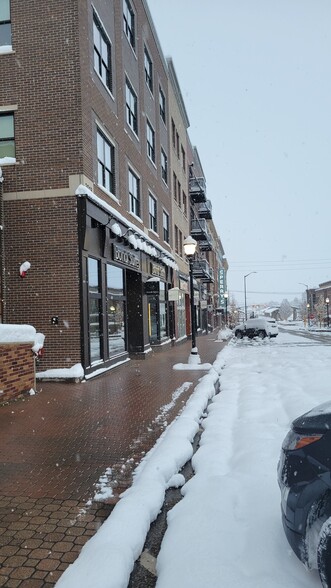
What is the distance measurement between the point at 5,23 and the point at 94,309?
805 cm

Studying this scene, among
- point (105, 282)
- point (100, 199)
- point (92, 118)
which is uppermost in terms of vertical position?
point (92, 118)

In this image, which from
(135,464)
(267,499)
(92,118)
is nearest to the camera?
(267,499)

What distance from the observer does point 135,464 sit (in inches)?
192

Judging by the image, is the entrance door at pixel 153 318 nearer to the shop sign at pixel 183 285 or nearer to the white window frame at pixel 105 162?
the white window frame at pixel 105 162

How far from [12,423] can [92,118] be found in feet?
28.0

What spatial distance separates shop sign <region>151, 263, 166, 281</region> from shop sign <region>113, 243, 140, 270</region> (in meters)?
2.48

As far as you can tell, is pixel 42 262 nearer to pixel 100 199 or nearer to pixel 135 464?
pixel 100 199

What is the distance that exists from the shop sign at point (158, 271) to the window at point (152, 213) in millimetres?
1738

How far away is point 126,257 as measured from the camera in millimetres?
14172

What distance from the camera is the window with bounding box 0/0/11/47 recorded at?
37.3 ft

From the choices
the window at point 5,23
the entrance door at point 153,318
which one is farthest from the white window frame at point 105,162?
the entrance door at point 153,318

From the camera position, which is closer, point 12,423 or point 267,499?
point 267,499

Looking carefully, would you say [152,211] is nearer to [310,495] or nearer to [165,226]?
[165,226]

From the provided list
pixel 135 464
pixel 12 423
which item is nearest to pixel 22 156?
pixel 12 423
